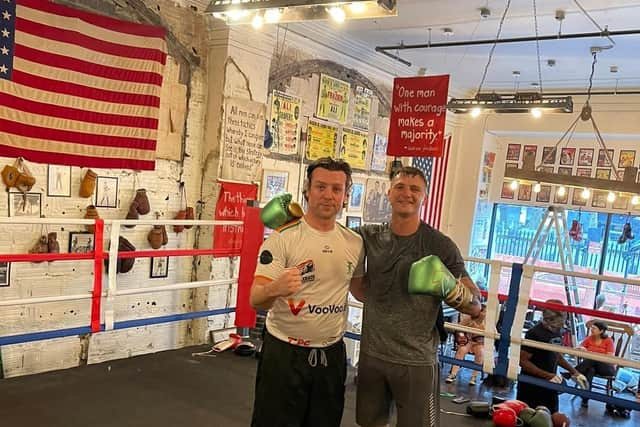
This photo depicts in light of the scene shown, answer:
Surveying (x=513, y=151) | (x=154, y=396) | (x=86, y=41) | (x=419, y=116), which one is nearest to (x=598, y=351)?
(x=419, y=116)

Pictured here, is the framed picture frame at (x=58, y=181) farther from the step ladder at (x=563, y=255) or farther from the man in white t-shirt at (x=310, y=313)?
the step ladder at (x=563, y=255)

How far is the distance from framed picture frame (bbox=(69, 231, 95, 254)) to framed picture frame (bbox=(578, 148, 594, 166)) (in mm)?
7381

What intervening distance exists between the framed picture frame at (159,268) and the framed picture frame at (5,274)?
1165 millimetres

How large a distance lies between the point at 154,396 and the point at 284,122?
3.44m

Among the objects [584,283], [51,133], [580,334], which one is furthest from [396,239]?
[584,283]

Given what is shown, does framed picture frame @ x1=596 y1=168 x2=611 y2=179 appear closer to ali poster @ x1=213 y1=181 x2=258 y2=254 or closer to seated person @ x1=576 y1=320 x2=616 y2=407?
seated person @ x1=576 y1=320 x2=616 y2=407

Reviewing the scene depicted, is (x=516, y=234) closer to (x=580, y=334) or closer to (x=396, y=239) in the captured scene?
(x=580, y=334)

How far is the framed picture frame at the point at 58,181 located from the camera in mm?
3936

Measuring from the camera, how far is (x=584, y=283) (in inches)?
342

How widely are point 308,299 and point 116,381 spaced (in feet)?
6.76

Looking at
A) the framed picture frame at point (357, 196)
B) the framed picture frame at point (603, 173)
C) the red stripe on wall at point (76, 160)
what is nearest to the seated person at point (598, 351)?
the framed picture frame at point (357, 196)

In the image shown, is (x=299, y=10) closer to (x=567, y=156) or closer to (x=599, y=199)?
(x=567, y=156)

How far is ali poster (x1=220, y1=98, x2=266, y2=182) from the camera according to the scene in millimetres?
5008

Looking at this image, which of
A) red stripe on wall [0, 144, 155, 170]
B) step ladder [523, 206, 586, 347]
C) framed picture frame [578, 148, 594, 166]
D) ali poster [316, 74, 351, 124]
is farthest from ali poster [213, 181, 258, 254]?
framed picture frame [578, 148, 594, 166]
